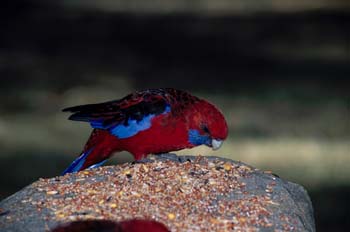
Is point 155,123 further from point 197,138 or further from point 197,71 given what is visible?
point 197,71

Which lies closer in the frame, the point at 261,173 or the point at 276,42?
the point at 261,173

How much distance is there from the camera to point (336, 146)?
561cm

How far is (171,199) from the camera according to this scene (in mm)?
3113

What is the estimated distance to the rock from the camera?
2934mm

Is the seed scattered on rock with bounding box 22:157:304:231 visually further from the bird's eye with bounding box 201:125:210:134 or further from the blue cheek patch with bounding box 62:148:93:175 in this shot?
the blue cheek patch with bounding box 62:148:93:175

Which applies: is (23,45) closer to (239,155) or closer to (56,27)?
(56,27)

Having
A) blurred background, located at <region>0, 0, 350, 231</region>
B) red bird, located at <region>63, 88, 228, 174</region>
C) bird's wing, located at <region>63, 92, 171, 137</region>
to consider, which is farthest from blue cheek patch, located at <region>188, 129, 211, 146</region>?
blurred background, located at <region>0, 0, 350, 231</region>

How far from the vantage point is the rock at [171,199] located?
293 centimetres

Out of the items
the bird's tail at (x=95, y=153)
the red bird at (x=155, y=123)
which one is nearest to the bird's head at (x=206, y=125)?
the red bird at (x=155, y=123)

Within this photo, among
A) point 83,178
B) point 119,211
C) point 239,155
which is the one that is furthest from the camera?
point 239,155

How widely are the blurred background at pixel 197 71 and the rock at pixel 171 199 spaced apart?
2.04m

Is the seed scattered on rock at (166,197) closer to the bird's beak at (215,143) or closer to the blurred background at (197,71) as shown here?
the bird's beak at (215,143)

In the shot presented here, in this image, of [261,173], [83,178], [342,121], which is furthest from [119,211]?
[342,121]

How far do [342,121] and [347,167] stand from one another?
13.0 inches
